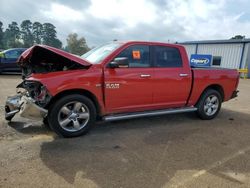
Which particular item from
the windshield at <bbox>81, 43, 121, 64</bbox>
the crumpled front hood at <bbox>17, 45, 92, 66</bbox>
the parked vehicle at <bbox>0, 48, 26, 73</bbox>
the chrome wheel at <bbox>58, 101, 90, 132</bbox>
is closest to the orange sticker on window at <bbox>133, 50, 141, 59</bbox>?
the windshield at <bbox>81, 43, 121, 64</bbox>

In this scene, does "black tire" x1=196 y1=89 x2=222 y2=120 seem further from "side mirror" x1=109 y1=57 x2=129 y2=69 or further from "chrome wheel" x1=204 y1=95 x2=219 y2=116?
"side mirror" x1=109 y1=57 x2=129 y2=69

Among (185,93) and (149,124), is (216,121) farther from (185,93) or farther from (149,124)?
(149,124)

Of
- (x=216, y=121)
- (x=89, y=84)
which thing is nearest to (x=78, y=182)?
(x=89, y=84)

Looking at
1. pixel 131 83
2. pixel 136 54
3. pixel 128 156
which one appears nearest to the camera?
pixel 128 156

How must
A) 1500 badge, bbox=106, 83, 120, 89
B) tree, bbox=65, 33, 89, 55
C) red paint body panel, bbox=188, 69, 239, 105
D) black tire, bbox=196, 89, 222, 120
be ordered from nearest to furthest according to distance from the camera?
1500 badge, bbox=106, 83, 120, 89 < red paint body panel, bbox=188, 69, 239, 105 < black tire, bbox=196, 89, 222, 120 < tree, bbox=65, 33, 89, 55

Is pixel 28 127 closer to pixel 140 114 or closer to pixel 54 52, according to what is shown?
pixel 54 52

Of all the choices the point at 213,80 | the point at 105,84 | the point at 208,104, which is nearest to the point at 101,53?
the point at 105,84

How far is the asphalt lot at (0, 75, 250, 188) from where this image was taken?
3.00m

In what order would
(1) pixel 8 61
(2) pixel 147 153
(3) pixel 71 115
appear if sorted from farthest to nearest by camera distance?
(1) pixel 8 61
(3) pixel 71 115
(2) pixel 147 153

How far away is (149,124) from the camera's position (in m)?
5.37

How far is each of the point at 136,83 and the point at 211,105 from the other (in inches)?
99.1

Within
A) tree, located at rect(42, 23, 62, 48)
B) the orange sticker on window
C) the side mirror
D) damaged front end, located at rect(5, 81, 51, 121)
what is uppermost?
tree, located at rect(42, 23, 62, 48)

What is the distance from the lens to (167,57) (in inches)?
206

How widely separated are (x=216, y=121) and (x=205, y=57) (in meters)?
16.4
